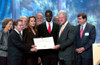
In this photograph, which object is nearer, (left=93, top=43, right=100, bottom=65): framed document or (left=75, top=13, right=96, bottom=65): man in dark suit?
(left=93, top=43, right=100, bottom=65): framed document

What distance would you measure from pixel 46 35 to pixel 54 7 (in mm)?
2807

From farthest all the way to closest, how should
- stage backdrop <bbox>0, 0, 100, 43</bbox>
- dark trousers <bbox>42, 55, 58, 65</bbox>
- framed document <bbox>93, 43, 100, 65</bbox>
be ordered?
1. stage backdrop <bbox>0, 0, 100, 43</bbox>
2. dark trousers <bbox>42, 55, 58, 65</bbox>
3. framed document <bbox>93, 43, 100, 65</bbox>

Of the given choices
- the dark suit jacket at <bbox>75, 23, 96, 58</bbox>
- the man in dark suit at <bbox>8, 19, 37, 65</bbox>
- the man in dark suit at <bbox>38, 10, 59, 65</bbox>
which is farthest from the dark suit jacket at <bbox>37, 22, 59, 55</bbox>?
the dark suit jacket at <bbox>75, 23, 96, 58</bbox>

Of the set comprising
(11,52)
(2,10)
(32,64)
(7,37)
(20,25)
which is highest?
(2,10)

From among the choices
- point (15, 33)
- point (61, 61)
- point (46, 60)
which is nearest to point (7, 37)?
point (15, 33)

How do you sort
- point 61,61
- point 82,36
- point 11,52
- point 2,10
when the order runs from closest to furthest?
point 11,52 → point 61,61 → point 82,36 → point 2,10

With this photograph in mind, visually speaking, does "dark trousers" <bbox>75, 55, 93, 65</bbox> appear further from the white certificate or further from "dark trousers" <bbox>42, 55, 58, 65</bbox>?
the white certificate

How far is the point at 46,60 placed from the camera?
4.08 m

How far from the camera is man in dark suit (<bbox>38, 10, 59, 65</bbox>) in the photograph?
13.4 ft

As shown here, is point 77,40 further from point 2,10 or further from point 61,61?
point 2,10

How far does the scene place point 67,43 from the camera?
3.94 metres

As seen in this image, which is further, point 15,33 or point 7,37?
point 7,37

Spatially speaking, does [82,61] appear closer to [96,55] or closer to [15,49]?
[15,49]

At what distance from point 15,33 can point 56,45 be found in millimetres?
914
